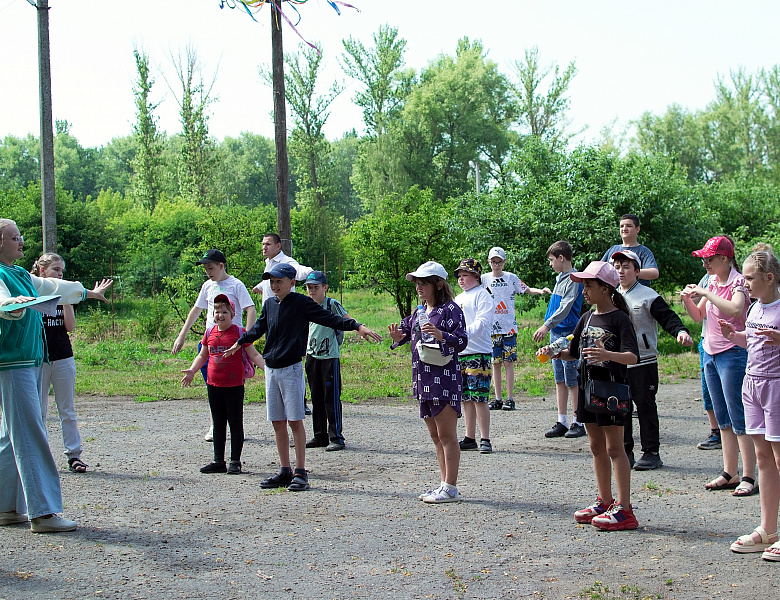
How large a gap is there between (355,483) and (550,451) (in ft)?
7.64

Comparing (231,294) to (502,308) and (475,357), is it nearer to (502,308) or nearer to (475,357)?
(475,357)

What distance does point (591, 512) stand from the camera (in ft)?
18.4

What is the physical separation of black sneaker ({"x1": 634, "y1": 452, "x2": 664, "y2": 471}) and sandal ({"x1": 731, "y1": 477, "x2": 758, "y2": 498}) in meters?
0.92

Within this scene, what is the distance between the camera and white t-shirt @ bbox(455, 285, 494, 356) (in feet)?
26.2

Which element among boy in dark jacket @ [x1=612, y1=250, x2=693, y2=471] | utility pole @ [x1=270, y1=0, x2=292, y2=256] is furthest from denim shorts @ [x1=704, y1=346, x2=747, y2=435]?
utility pole @ [x1=270, y1=0, x2=292, y2=256]

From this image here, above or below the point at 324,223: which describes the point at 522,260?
below

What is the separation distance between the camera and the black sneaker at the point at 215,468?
7.48 meters

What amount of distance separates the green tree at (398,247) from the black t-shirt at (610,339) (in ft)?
49.2

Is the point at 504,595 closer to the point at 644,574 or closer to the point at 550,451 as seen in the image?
the point at 644,574

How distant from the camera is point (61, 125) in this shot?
99250 millimetres

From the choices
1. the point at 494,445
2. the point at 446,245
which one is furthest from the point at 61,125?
the point at 494,445

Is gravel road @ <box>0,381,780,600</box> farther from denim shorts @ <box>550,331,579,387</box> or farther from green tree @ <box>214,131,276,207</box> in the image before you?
green tree @ <box>214,131,276,207</box>

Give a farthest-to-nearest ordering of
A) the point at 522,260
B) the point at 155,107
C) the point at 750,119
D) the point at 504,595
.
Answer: the point at 750,119, the point at 155,107, the point at 522,260, the point at 504,595

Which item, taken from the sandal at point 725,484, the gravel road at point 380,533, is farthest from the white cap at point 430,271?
the sandal at point 725,484
